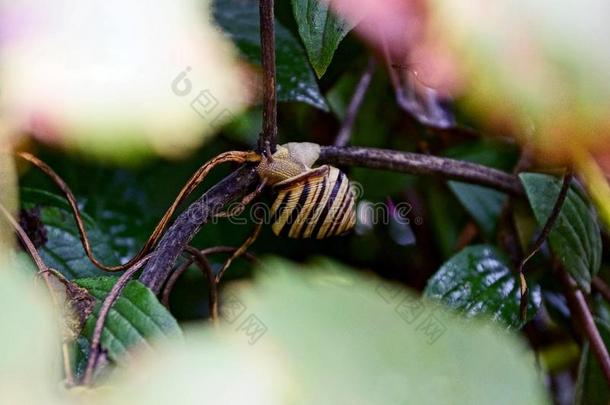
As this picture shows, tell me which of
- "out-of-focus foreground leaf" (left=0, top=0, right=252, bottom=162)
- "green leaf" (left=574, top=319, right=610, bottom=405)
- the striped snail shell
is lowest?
"green leaf" (left=574, top=319, right=610, bottom=405)

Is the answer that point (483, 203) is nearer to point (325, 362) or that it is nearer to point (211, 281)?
point (211, 281)

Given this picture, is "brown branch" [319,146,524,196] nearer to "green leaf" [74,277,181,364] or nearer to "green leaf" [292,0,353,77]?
"green leaf" [292,0,353,77]

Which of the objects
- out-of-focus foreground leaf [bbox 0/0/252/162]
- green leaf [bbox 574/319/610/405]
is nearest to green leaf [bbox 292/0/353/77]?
out-of-focus foreground leaf [bbox 0/0/252/162]

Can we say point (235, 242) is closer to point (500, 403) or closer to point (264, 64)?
point (264, 64)

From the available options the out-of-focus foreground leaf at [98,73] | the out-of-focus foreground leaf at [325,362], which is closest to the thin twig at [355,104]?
the out-of-focus foreground leaf at [98,73]

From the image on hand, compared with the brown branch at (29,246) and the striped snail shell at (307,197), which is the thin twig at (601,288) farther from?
the brown branch at (29,246)

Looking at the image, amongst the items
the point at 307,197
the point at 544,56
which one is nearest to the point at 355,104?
the point at 307,197
